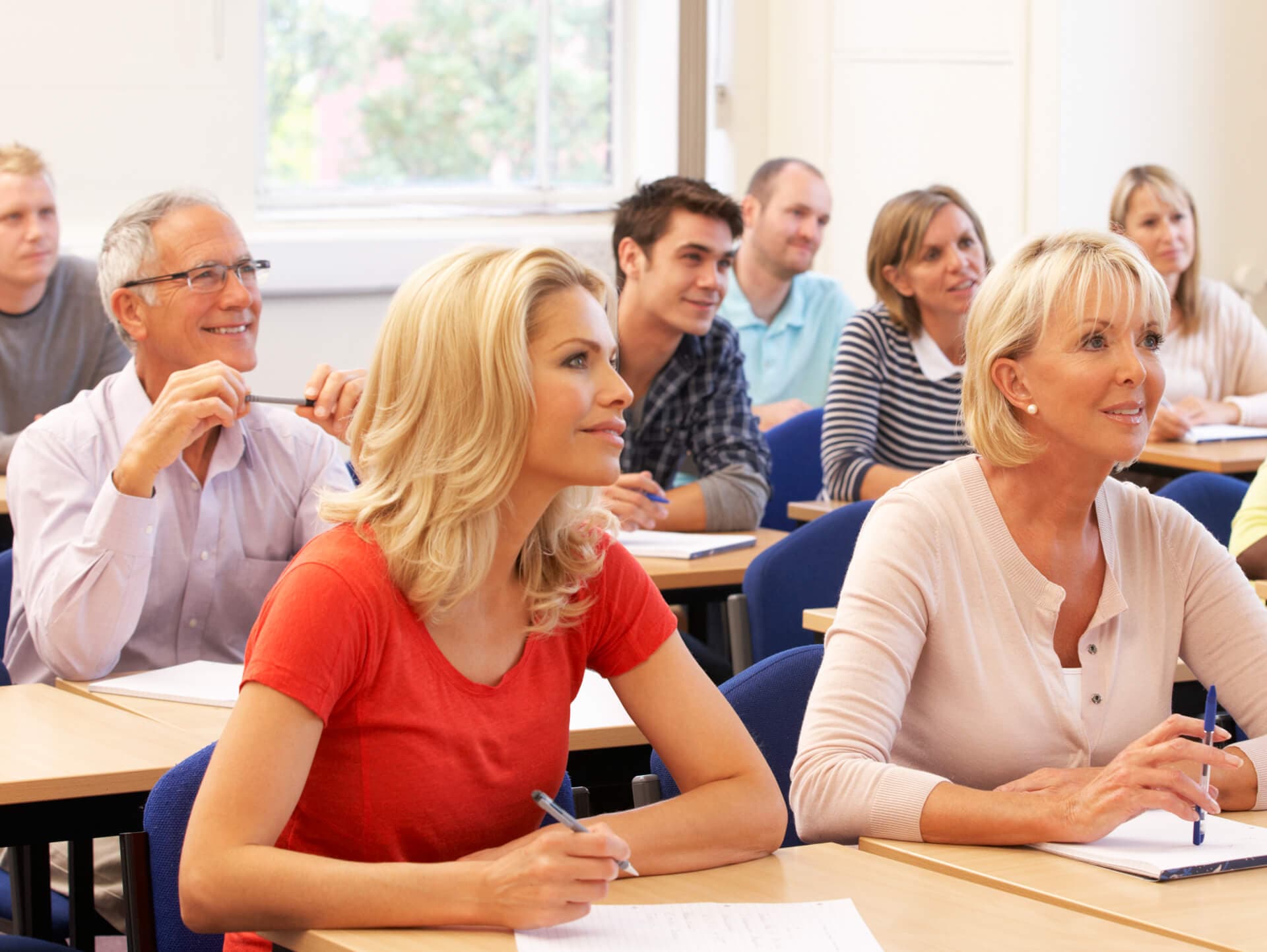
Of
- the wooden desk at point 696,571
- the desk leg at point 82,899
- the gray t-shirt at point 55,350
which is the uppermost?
the gray t-shirt at point 55,350

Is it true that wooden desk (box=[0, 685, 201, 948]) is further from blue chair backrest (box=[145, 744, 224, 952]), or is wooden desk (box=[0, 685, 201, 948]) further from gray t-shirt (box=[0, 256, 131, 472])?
gray t-shirt (box=[0, 256, 131, 472])

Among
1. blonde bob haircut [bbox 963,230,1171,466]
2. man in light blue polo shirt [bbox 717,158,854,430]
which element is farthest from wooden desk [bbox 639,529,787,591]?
man in light blue polo shirt [bbox 717,158,854,430]

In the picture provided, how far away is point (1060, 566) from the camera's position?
1934mm

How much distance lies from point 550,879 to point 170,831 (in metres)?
0.48

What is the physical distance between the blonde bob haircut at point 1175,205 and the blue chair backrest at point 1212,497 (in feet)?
6.92

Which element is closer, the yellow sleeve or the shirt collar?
the yellow sleeve

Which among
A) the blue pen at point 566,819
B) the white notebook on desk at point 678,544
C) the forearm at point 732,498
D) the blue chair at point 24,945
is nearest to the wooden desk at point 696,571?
the white notebook on desk at point 678,544

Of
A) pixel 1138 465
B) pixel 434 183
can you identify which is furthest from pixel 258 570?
pixel 434 183

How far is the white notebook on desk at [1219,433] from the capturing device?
4.59 meters

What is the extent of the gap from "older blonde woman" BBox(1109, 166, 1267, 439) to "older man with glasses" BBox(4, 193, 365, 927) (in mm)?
3373

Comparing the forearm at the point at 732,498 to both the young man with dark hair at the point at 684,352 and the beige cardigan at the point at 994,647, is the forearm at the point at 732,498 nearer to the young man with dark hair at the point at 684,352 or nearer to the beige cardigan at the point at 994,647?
the young man with dark hair at the point at 684,352

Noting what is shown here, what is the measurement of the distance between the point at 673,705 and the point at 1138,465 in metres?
3.24

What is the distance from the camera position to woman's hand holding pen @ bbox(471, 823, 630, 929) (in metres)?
1.30

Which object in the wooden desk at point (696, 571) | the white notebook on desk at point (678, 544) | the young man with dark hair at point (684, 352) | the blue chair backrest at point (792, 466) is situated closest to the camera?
the wooden desk at point (696, 571)
